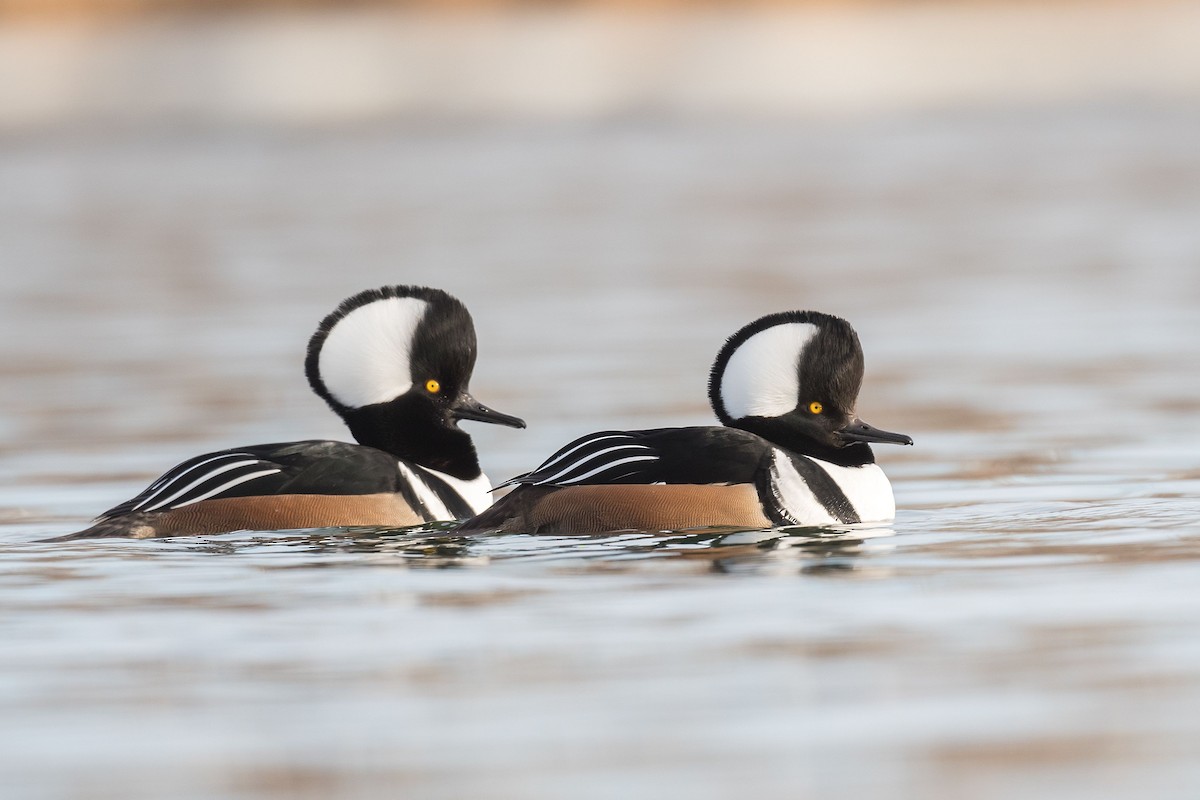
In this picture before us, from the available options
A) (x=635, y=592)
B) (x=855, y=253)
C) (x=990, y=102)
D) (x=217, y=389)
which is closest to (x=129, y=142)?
(x=990, y=102)

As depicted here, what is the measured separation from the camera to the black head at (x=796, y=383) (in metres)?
8.79

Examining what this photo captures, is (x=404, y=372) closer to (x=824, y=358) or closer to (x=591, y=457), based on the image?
(x=591, y=457)

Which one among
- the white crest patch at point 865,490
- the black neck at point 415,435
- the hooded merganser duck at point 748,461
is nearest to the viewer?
the hooded merganser duck at point 748,461

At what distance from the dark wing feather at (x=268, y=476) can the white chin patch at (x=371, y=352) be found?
329 mm

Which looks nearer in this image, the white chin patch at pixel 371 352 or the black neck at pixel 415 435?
the white chin patch at pixel 371 352

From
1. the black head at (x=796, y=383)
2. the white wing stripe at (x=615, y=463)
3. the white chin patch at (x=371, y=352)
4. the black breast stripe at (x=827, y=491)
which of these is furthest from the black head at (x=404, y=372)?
the black breast stripe at (x=827, y=491)

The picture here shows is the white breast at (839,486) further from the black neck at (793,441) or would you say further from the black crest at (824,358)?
the black crest at (824,358)

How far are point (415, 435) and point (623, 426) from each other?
10.2 feet

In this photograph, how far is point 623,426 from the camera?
1241 cm

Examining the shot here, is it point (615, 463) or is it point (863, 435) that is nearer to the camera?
point (615, 463)

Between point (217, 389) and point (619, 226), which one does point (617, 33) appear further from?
point (217, 389)

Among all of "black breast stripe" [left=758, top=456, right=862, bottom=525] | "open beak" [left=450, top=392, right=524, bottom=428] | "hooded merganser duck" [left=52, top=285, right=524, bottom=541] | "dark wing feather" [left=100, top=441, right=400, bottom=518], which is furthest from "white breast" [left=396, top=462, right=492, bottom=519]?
"black breast stripe" [left=758, top=456, right=862, bottom=525]

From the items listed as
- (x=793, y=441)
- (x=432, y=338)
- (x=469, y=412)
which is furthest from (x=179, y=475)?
(x=793, y=441)

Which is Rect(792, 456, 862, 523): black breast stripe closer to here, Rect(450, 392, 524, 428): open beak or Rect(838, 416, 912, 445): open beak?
Rect(838, 416, 912, 445): open beak
